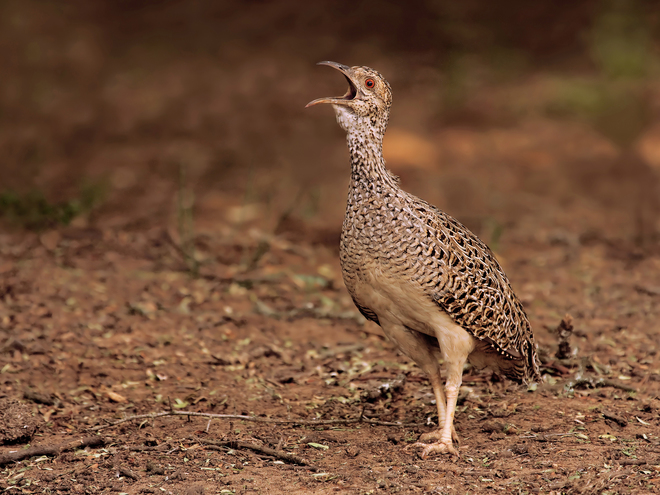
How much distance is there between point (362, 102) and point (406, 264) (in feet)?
3.48

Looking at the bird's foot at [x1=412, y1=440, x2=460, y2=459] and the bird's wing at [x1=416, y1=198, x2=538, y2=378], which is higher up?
the bird's wing at [x1=416, y1=198, x2=538, y2=378]

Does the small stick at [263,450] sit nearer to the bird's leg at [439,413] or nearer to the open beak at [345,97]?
the bird's leg at [439,413]

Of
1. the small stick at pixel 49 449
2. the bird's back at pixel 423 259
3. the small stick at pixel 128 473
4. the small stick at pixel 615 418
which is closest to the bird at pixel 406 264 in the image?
the bird's back at pixel 423 259

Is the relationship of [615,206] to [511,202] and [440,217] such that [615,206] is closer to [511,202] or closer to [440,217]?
[511,202]

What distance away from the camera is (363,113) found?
4.80m

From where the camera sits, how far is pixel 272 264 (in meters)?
9.18

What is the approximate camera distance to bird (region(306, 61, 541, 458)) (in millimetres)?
4715

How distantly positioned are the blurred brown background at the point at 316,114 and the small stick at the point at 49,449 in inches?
200

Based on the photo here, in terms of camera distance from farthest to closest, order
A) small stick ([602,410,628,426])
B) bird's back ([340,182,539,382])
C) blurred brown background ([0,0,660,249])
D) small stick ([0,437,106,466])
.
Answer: blurred brown background ([0,0,660,249]) → small stick ([602,410,628,426]) → bird's back ([340,182,539,382]) → small stick ([0,437,106,466])

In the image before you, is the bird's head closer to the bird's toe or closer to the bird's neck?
the bird's neck

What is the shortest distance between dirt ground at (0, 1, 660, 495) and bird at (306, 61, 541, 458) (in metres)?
0.68

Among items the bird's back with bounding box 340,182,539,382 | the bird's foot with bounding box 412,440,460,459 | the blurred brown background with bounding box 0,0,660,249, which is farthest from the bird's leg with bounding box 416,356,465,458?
the blurred brown background with bounding box 0,0,660,249

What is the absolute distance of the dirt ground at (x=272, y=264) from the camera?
474 centimetres

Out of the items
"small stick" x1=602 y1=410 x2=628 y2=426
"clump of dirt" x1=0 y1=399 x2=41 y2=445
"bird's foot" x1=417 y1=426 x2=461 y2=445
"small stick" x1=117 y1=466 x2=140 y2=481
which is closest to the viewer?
"small stick" x1=117 y1=466 x2=140 y2=481
